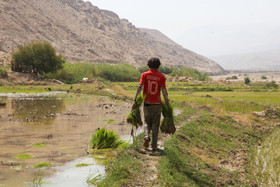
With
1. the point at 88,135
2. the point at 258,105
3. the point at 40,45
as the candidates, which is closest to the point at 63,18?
the point at 40,45

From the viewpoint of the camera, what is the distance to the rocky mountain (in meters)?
96.2

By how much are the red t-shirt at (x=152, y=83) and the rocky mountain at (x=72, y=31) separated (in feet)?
260

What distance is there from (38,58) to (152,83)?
47.2 meters

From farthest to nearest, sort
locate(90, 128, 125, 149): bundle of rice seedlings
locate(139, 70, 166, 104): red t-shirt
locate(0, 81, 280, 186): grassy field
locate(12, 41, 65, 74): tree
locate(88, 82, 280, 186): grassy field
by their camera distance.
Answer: locate(12, 41, 65, 74): tree
locate(90, 128, 125, 149): bundle of rice seedlings
locate(139, 70, 166, 104): red t-shirt
locate(88, 82, 280, 186): grassy field
locate(0, 81, 280, 186): grassy field

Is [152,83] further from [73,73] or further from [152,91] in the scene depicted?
[73,73]

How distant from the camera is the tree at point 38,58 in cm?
5197

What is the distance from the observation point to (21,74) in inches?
2030

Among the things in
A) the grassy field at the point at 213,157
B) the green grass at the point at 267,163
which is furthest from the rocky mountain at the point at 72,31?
the green grass at the point at 267,163

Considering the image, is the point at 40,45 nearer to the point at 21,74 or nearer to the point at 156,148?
the point at 21,74

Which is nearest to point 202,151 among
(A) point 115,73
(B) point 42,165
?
(B) point 42,165

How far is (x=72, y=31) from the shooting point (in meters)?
118

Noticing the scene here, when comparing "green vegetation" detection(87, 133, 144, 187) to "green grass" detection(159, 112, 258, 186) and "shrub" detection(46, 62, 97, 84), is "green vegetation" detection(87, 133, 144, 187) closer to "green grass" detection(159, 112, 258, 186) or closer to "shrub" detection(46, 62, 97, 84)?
"green grass" detection(159, 112, 258, 186)

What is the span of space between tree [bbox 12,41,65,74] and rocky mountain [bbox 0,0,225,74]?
101ft

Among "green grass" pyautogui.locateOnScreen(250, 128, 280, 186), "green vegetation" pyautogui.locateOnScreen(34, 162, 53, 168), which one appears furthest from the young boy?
"green grass" pyautogui.locateOnScreen(250, 128, 280, 186)
